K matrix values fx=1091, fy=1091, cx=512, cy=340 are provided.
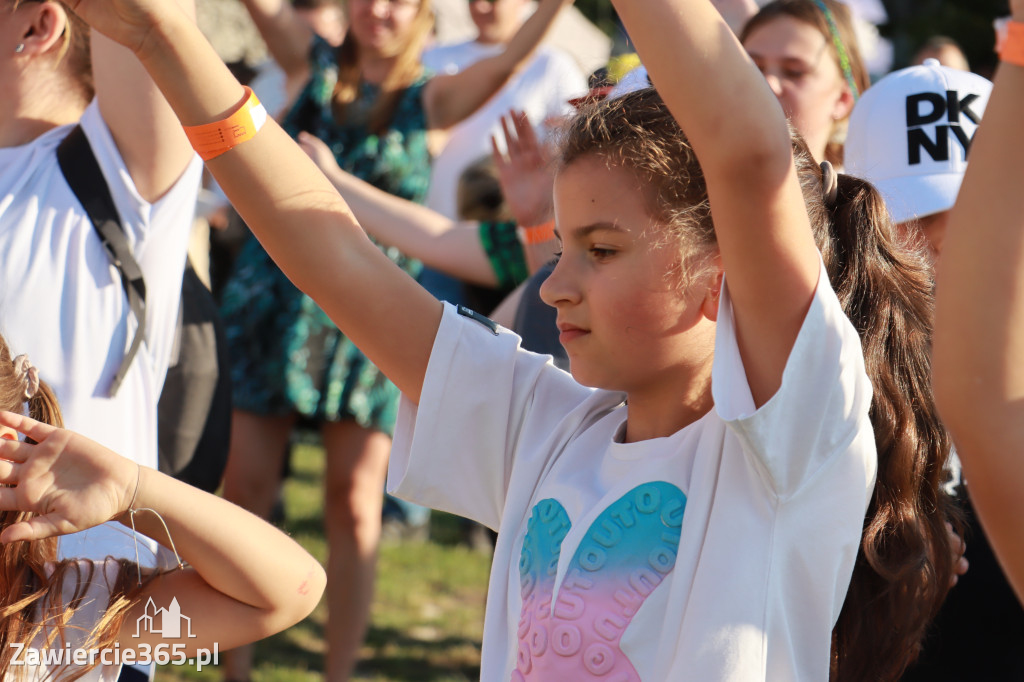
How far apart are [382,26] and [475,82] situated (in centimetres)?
40

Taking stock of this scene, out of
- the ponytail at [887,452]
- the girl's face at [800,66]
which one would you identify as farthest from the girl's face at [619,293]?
the girl's face at [800,66]

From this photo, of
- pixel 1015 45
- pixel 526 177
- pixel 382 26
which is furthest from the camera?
pixel 382 26

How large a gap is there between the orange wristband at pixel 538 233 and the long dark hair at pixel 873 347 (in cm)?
109

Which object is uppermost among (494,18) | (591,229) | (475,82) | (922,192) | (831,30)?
(494,18)

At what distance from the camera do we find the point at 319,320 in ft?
11.6

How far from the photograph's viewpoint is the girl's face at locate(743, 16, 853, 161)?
2.65 meters

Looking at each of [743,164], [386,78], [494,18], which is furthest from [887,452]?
[494,18]

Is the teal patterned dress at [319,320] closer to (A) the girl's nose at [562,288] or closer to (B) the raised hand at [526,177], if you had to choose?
(B) the raised hand at [526,177]

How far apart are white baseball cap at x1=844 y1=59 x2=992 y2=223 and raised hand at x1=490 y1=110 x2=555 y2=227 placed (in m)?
0.75

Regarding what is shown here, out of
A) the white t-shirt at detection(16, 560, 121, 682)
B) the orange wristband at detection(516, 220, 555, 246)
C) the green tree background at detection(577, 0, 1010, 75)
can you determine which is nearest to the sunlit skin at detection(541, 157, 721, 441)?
the white t-shirt at detection(16, 560, 121, 682)

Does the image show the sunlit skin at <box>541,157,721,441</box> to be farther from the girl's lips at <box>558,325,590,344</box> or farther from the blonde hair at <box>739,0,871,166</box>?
the blonde hair at <box>739,0,871,166</box>

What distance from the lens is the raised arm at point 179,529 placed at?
4.82 feet

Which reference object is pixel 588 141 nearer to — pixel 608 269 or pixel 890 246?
pixel 608 269

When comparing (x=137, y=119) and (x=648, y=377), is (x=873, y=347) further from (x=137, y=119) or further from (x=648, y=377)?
(x=137, y=119)
